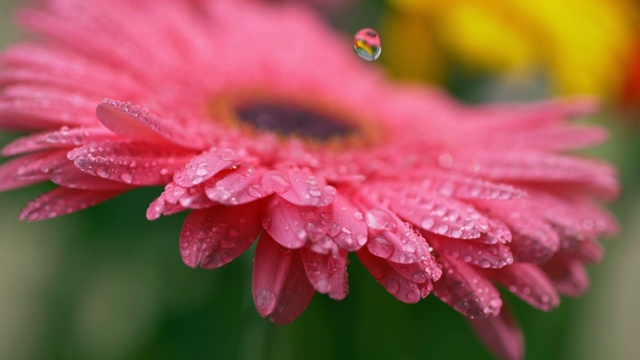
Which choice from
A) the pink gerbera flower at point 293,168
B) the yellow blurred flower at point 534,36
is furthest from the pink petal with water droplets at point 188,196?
the yellow blurred flower at point 534,36

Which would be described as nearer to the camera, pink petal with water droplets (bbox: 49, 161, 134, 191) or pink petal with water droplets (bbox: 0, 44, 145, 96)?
pink petal with water droplets (bbox: 49, 161, 134, 191)

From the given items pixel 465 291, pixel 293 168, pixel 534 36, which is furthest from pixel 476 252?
pixel 534 36

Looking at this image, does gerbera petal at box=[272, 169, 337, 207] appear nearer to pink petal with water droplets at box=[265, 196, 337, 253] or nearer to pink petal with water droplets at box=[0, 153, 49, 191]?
pink petal with water droplets at box=[265, 196, 337, 253]

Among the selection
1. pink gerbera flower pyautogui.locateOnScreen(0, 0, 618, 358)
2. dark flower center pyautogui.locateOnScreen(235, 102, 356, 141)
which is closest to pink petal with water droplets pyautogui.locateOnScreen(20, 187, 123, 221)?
pink gerbera flower pyautogui.locateOnScreen(0, 0, 618, 358)

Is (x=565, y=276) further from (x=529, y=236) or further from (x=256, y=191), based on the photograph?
(x=256, y=191)

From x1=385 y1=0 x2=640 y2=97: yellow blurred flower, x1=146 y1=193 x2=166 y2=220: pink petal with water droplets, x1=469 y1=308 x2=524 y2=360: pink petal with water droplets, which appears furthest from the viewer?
x1=385 y1=0 x2=640 y2=97: yellow blurred flower

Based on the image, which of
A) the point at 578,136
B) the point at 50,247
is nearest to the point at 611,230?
the point at 578,136
